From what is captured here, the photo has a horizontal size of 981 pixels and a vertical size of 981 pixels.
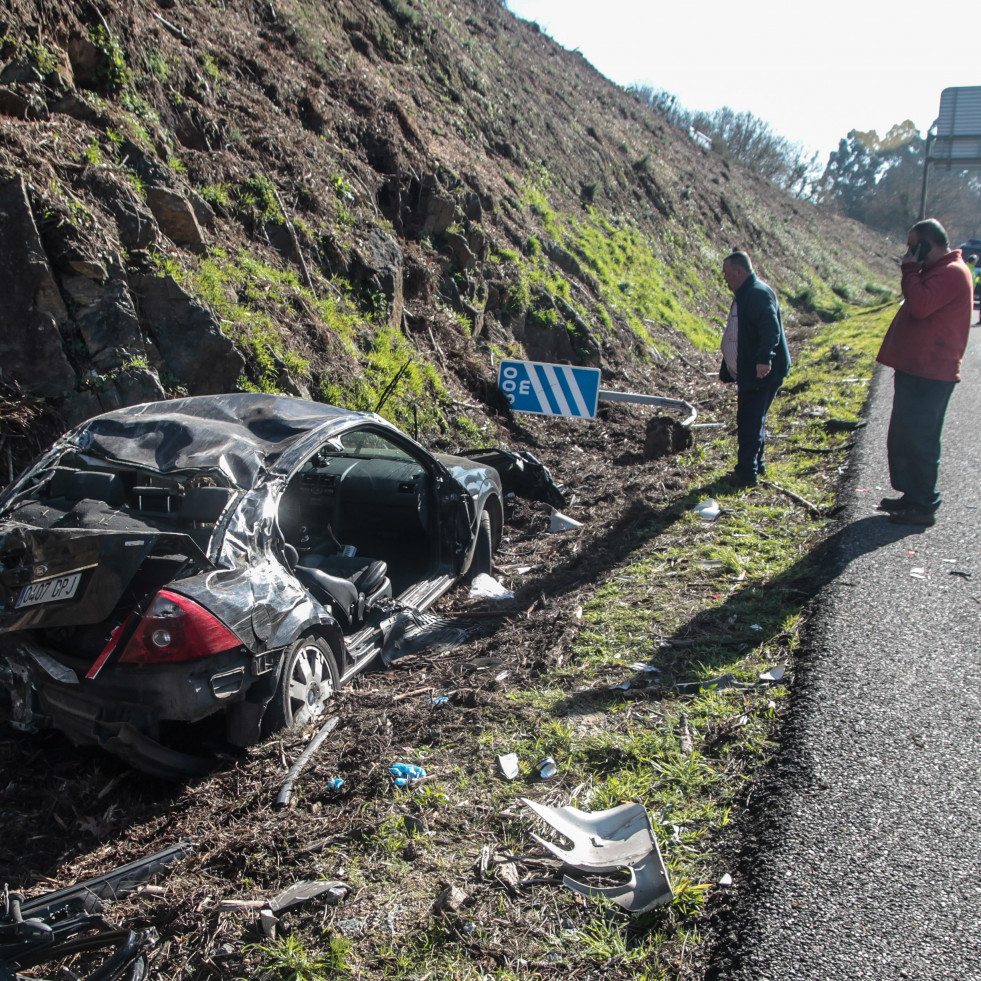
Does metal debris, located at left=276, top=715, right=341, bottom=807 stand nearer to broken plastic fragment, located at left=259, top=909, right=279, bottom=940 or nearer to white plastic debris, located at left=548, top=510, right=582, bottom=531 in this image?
broken plastic fragment, located at left=259, top=909, right=279, bottom=940

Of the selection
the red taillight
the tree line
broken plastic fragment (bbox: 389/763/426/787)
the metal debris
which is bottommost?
the metal debris

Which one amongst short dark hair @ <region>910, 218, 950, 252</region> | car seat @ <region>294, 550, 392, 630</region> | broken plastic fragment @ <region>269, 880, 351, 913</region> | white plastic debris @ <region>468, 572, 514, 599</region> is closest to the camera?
broken plastic fragment @ <region>269, 880, 351, 913</region>

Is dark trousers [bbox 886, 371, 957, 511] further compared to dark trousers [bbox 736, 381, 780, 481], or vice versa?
dark trousers [bbox 736, 381, 780, 481]

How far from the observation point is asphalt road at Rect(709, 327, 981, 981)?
2.42 m

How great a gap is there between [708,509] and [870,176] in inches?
3442

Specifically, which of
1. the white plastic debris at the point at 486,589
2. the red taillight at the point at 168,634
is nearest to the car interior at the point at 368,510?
the white plastic debris at the point at 486,589

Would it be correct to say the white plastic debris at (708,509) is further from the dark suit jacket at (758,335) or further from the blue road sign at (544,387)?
the blue road sign at (544,387)

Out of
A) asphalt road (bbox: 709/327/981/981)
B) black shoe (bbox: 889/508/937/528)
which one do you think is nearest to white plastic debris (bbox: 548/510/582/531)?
asphalt road (bbox: 709/327/981/981)

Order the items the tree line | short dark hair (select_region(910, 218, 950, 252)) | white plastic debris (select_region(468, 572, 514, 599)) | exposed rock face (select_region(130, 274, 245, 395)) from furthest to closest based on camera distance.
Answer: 1. the tree line
2. exposed rock face (select_region(130, 274, 245, 395))
3. short dark hair (select_region(910, 218, 950, 252))
4. white plastic debris (select_region(468, 572, 514, 599))

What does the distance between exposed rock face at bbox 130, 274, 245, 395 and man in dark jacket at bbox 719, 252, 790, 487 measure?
4.59m

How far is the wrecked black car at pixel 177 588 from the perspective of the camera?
322 cm

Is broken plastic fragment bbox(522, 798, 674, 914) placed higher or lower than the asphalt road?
lower

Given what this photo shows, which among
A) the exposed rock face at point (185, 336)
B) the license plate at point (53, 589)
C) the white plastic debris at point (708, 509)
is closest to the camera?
the license plate at point (53, 589)

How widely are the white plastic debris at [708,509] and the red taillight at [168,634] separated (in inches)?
188
